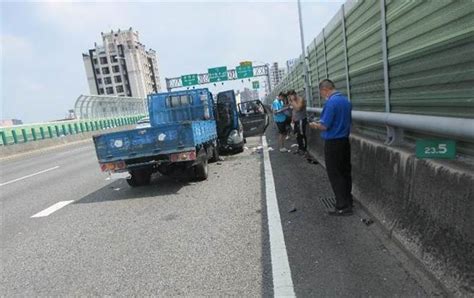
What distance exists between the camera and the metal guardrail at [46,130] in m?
25.0

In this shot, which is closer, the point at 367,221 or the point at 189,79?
the point at 367,221

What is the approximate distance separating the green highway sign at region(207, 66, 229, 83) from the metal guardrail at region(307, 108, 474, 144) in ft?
174

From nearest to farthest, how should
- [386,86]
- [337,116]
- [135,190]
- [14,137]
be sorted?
[386,86]
[337,116]
[135,190]
[14,137]

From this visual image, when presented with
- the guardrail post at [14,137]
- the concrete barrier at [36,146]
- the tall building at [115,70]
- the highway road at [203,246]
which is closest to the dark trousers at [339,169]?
the highway road at [203,246]

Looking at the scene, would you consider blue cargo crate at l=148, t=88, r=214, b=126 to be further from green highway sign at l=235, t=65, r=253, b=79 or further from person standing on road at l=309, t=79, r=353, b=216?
green highway sign at l=235, t=65, r=253, b=79

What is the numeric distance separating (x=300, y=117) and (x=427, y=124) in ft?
26.4

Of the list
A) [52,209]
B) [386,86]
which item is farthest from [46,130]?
[386,86]

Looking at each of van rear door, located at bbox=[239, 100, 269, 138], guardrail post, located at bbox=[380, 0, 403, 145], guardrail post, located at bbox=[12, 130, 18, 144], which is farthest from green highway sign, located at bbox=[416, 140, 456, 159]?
guardrail post, located at bbox=[12, 130, 18, 144]

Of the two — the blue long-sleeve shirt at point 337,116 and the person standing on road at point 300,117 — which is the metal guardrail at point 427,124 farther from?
the person standing on road at point 300,117

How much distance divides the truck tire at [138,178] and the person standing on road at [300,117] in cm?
438

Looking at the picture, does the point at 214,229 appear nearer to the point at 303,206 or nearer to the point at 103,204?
the point at 303,206

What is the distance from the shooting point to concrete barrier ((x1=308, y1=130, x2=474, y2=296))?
128 inches

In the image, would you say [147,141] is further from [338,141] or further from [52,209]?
[338,141]

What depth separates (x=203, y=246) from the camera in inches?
205
